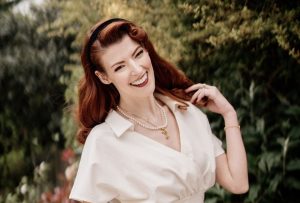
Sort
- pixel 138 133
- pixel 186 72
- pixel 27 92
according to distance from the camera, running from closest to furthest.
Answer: pixel 138 133 → pixel 186 72 → pixel 27 92

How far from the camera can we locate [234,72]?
4008 millimetres

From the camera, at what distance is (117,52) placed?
6.22ft

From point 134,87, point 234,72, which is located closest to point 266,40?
point 234,72

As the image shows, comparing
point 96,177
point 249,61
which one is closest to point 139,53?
point 96,177

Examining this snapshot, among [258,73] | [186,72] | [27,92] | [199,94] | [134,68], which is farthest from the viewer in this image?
[27,92]

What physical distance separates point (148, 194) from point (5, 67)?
12.0ft

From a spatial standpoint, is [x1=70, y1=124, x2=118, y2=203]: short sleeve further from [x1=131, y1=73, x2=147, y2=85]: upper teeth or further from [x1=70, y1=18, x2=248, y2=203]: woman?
[x1=131, y1=73, x2=147, y2=85]: upper teeth

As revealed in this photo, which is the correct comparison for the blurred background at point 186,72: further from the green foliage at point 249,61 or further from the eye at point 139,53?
the eye at point 139,53

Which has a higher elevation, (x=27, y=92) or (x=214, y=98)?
(x=214, y=98)

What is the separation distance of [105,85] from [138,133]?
0.22 m


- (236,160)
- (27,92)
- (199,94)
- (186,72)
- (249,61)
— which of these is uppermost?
(199,94)

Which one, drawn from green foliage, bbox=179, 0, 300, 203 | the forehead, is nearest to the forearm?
the forehead

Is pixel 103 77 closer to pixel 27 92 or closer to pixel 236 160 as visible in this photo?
pixel 236 160

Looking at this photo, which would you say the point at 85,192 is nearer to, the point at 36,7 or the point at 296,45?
the point at 296,45
